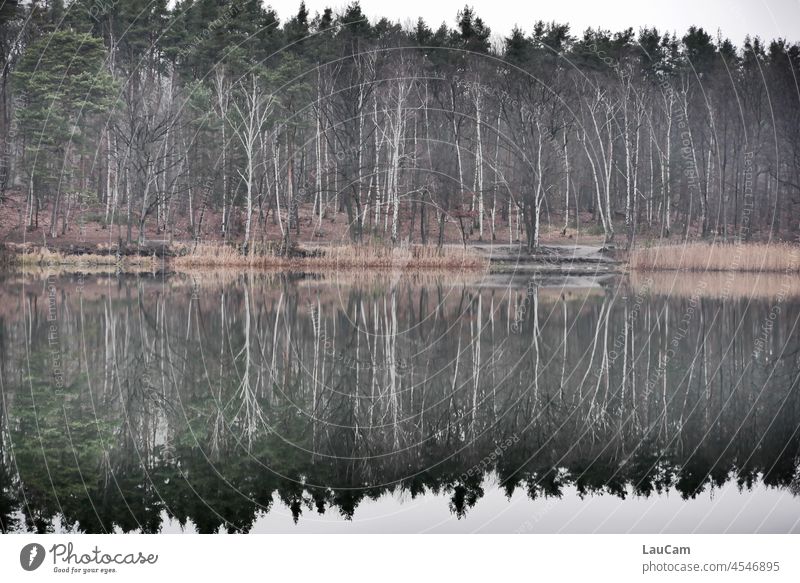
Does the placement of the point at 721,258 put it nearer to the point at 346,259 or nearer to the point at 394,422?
the point at 346,259

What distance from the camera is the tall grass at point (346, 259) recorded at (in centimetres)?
2167

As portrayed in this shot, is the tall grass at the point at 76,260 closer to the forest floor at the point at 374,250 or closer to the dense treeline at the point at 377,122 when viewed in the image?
the forest floor at the point at 374,250

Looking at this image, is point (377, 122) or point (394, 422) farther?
point (377, 122)

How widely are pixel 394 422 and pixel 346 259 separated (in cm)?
1494

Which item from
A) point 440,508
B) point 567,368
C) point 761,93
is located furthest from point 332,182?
point 440,508

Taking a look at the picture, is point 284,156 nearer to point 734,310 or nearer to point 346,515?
point 734,310

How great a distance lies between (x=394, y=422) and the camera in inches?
286

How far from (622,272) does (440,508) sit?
17709 mm

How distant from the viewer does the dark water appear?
575 centimetres

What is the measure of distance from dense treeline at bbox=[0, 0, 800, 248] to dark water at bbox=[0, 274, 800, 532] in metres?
9.05
